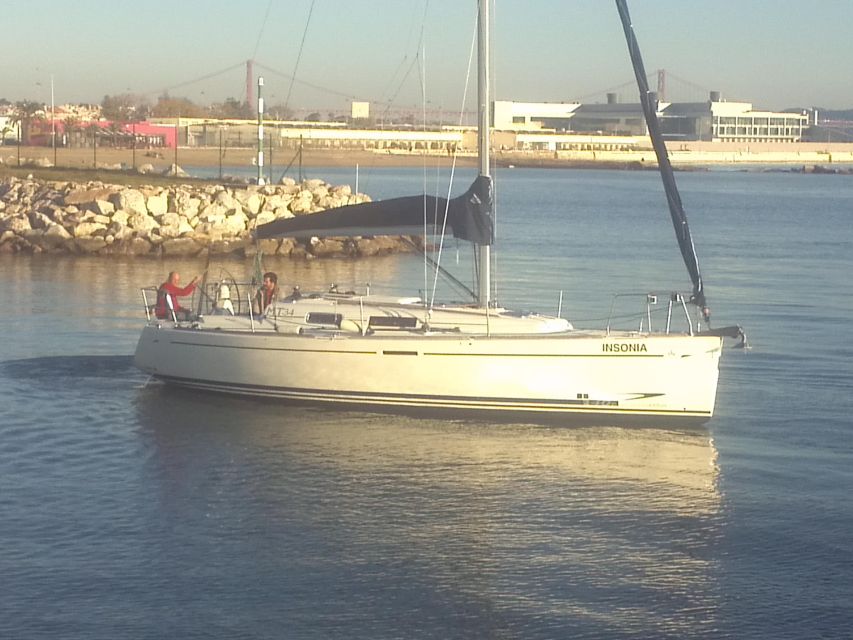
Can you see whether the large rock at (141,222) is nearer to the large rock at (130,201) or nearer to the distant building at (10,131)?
the large rock at (130,201)

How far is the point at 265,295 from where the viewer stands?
1892cm

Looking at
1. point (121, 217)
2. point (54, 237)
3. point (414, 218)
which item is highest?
point (121, 217)

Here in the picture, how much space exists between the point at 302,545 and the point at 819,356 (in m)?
12.1

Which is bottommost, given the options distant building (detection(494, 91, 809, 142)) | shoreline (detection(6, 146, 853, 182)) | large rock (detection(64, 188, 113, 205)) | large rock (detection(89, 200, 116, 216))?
large rock (detection(89, 200, 116, 216))

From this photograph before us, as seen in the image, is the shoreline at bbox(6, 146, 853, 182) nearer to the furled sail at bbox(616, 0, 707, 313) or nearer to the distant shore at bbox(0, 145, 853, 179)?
the distant shore at bbox(0, 145, 853, 179)

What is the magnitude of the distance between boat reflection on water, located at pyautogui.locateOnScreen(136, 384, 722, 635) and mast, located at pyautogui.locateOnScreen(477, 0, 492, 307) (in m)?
1.88

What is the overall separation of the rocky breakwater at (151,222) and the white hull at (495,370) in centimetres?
2266

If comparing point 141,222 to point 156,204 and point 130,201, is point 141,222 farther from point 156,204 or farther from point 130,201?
point 156,204

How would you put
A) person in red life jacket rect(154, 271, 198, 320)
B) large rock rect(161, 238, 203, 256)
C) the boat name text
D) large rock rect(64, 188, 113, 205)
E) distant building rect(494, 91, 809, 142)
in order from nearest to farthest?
1. the boat name text
2. person in red life jacket rect(154, 271, 198, 320)
3. large rock rect(161, 238, 203, 256)
4. large rock rect(64, 188, 113, 205)
5. distant building rect(494, 91, 809, 142)

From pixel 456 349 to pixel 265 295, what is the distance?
3.37 metres

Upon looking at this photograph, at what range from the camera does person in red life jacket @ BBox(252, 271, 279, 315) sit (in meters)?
18.8

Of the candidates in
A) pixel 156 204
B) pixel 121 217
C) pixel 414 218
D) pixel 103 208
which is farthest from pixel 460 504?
pixel 156 204

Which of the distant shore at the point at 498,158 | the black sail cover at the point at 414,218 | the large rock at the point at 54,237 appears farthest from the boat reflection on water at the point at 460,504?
the distant shore at the point at 498,158

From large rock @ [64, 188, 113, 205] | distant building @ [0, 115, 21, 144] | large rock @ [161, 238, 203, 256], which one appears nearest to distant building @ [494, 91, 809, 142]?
distant building @ [0, 115, 21, 144]
